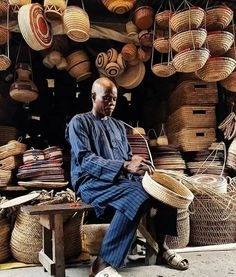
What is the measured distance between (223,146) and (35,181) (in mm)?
2285

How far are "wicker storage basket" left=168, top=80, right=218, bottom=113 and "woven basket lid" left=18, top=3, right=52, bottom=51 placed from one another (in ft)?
5.95

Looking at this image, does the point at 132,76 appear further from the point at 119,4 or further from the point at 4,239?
the point at 4,239

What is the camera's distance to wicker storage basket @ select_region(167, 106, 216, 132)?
4.45 metres

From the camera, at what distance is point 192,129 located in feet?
14.6

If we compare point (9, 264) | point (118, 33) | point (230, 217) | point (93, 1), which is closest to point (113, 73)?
point (118, 33)

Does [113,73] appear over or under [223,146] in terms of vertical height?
over

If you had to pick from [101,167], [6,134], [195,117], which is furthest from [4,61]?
[195,117]

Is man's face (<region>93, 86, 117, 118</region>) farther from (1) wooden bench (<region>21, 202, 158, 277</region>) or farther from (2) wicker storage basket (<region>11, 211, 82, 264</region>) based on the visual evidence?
(2) wicker storage basket (<region>11, 211, 82, 264</region>)

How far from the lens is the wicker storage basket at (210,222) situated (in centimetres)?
364

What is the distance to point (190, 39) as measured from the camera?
3.42 metres

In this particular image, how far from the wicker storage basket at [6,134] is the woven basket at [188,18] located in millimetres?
2301

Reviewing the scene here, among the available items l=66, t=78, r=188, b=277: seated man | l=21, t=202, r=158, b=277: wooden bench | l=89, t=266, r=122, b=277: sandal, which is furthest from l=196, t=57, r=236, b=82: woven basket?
l=89, t=266, r=122, b=277: sandal

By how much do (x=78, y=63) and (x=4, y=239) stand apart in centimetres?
223

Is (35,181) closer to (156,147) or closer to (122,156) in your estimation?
(122,156)
